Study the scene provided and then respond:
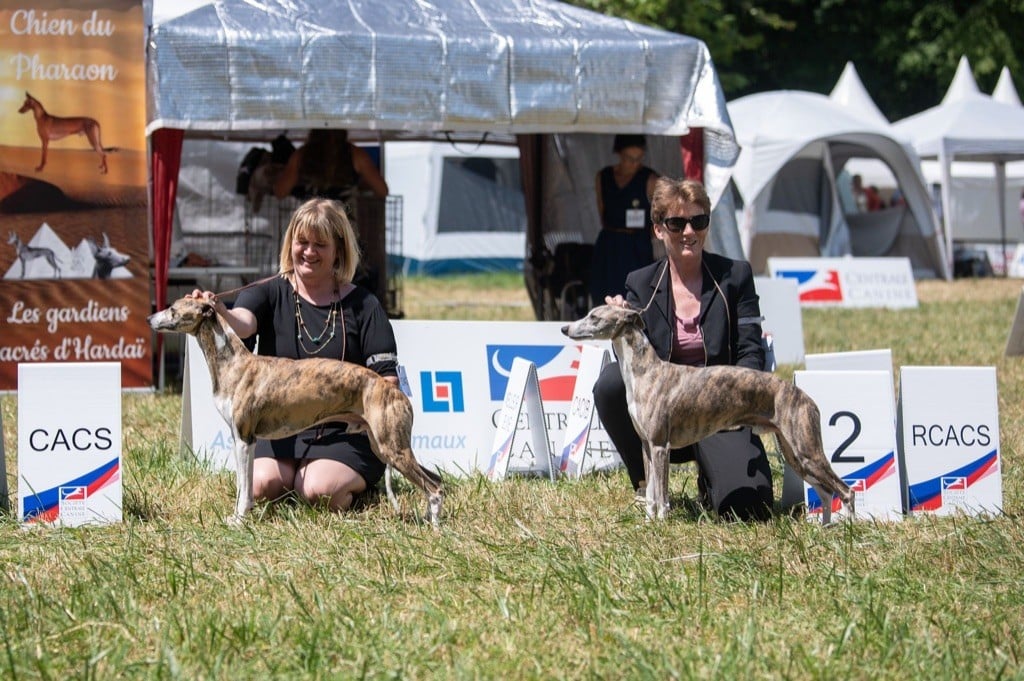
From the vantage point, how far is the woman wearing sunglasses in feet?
15.8

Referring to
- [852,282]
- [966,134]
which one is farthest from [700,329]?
[966,134]

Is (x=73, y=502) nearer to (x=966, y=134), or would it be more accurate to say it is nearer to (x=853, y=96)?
(x=966, y=134)

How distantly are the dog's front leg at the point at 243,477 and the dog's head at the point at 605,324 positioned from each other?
1198mm

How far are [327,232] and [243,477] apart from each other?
0.96 metres

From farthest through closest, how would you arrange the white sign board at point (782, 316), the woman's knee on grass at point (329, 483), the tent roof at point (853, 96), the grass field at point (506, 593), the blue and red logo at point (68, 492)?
the tent roof at point (853, 96)
the white sign board at point (782, 316)
the woman's knee on grass at point (329, 483)
the blue and red logo at point (68, 492)
the grass field at point (506, 593)

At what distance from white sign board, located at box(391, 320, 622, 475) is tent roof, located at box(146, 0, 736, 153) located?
89.6 inches

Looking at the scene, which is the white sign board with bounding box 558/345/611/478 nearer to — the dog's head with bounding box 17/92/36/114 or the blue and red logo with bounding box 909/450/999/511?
the blue and red logo with bounding box 909/450/999/511

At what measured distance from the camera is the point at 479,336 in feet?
20.5

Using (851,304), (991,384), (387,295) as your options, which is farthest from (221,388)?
(851,304)

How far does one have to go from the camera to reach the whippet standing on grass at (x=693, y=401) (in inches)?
176

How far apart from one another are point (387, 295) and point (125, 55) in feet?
13.4

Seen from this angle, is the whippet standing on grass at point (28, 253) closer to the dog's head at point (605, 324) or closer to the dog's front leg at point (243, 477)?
the dog's front leg at point (243, 477)

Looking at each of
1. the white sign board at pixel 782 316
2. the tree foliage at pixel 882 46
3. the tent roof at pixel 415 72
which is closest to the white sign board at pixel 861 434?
the tent roof at pixel 415 72

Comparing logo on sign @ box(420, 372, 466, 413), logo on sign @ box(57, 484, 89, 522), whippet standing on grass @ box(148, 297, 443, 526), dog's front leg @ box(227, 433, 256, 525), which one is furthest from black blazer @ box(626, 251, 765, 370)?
logo on sign @ box(57, 484, 89, 522)
